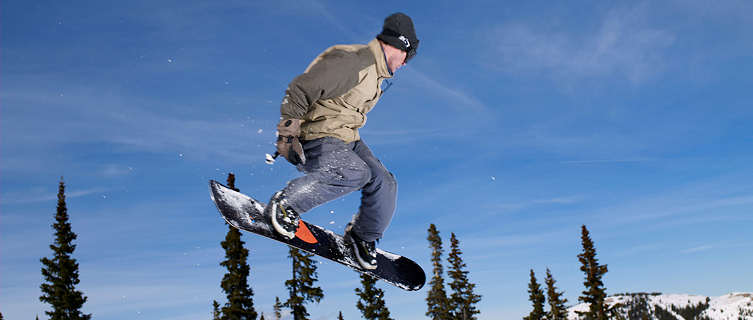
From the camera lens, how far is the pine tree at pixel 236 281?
3081 centimetres

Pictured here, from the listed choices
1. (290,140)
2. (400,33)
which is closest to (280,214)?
(290,140)

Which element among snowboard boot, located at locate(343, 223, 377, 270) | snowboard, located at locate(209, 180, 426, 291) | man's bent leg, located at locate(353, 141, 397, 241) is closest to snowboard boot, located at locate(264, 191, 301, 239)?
snowboard, located at locate(209, 180, 426, 291)

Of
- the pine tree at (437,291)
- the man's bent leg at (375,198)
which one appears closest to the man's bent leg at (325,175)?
the man's bent leg at (375,198)

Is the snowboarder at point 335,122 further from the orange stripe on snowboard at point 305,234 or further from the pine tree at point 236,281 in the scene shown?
the pine tree at point 236,281

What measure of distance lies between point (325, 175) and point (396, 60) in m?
1.39

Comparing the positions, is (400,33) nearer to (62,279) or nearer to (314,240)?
(314,240)

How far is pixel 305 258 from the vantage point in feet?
105

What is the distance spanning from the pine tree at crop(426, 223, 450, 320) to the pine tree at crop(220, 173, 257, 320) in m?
16.1

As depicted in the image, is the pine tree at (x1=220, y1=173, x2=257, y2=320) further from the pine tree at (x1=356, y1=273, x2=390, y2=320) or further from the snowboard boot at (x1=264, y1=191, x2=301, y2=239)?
the snowboard boot at (x1=264, y1=191, x2=301, y2=239)

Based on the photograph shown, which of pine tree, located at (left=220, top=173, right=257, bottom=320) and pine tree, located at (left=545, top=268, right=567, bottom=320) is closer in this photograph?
pine tree, located at (left=220, top=173, right=257, bottom=320)

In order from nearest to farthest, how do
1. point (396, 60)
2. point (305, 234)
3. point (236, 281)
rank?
point (396, 60) → point (305, 234) → point (236, 281)

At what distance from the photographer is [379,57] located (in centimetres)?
528

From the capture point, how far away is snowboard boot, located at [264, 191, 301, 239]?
17.8 feet

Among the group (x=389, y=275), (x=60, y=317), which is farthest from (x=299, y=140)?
(x=60, y=317)
